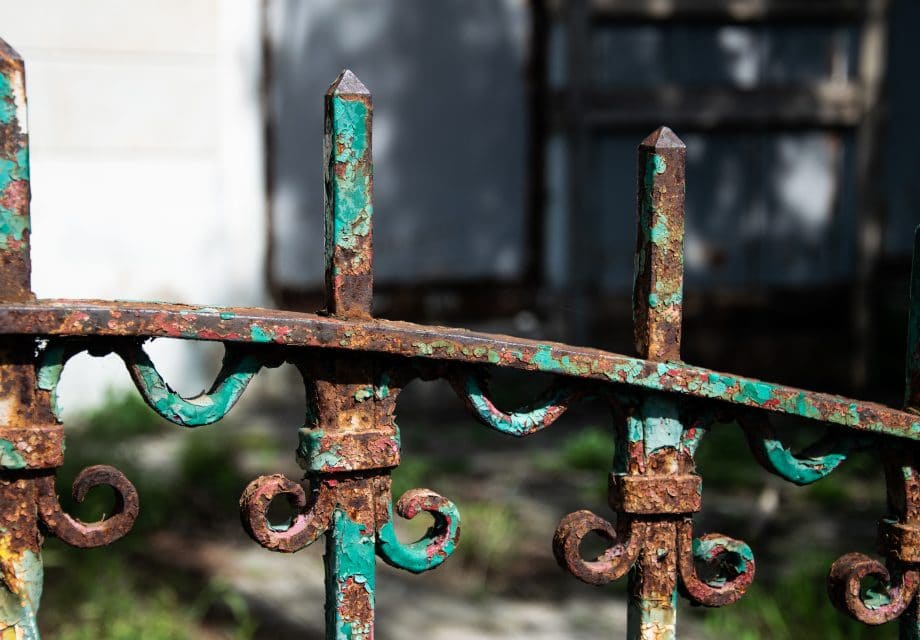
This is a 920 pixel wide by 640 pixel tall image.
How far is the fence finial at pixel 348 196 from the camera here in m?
1.07

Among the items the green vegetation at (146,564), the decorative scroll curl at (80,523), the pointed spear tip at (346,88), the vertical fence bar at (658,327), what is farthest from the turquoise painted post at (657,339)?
the green vegetation at (146,564)

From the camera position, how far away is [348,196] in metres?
1.08

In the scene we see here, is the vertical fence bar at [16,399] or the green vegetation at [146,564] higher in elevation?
the vertical fence bar at [16,399]

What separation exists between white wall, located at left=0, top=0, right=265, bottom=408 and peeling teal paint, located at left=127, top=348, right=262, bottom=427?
3.75 meters

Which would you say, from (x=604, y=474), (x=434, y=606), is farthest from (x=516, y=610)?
(x=604, y=474)

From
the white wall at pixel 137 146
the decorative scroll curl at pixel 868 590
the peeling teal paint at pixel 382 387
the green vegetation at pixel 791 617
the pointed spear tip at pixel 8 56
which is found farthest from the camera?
the white wall at pixel 137 146

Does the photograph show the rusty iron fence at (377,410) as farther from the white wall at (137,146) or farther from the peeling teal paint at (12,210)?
the white wall at (137,146)

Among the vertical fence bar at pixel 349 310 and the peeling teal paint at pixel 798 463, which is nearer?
the vertical fence bar at pixel 349 310

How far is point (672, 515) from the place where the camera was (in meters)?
1.20

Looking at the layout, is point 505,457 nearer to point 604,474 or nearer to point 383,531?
point 604,474

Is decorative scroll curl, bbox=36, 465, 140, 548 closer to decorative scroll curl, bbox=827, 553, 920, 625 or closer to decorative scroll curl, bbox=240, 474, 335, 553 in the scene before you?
decorative scroll curl, bbox=240, 474, 335, 553

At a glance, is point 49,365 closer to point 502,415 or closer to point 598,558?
point 502,415

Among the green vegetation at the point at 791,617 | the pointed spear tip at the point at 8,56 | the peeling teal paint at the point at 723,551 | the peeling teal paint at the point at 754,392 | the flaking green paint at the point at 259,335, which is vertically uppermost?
the pointed spear tip at the point at 8,56

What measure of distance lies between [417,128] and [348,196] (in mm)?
4446
